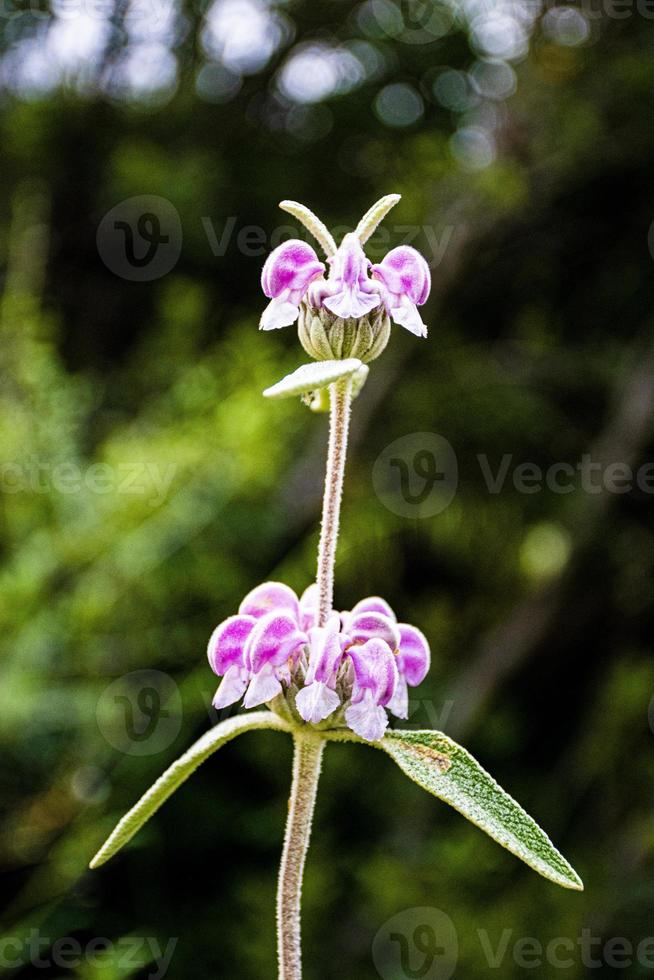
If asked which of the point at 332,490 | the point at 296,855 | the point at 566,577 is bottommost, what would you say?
the point at 566,577

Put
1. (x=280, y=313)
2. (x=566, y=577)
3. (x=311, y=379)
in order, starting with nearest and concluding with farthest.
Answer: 1. (x=311, y=379)
2. (x=280, y=313)
3. (x=566, y=577)

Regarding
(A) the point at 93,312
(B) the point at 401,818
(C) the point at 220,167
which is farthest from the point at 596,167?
(B) the point at 401,818

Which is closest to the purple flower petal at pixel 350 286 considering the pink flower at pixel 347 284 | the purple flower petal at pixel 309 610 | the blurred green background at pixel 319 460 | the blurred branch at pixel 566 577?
the pink flower at pixel 347 284

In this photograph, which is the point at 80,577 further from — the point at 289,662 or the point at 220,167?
the point at 220,167

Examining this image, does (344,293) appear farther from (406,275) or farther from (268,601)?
(268,601)

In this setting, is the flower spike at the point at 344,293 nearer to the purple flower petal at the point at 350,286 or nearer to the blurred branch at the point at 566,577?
the purple flower petal at the point at 350,286

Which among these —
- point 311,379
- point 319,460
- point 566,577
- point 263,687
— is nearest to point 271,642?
point 263,687

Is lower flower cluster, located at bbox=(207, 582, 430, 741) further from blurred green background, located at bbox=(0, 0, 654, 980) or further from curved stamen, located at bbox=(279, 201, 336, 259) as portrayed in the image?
blurred green background, located at bbox=(0, 0, 654, 980)
